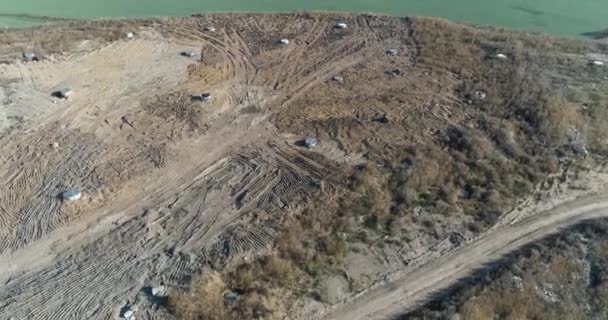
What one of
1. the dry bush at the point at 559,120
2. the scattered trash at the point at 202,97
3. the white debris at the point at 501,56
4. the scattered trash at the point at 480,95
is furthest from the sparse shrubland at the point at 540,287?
the scattered trash at the point at 202,97

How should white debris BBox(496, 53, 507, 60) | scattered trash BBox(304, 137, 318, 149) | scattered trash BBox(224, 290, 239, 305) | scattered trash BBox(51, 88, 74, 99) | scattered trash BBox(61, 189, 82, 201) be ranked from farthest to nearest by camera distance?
1. white debris BBox(496, 53, 507, 60)
2. scattered trash BBox(51, 88, 74, 99)
3. scattered trash BBox(304, 137, 318, 149)
4. scattered trash BBox(61, 189, 82, 201)
5. scattered trash BBox(224, 290, 239, 305)

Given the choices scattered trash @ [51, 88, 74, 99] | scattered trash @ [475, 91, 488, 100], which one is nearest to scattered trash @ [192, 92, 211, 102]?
scattered trash @ [51, 88, 74, 99]

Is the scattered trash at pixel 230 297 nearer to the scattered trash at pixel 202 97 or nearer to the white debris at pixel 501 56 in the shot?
the scattered trash at pixel 202 97

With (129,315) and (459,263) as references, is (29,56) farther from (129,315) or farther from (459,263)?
(459,263)

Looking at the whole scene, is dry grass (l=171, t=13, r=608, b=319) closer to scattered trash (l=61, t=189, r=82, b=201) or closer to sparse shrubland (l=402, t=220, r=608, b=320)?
sparse shrubland (l=402, t=220, r=608, b=320)

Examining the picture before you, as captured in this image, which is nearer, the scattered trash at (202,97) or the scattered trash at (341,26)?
the scattered trash at (202,97)

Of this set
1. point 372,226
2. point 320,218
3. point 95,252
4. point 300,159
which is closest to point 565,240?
point 372,226
